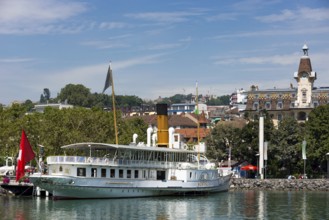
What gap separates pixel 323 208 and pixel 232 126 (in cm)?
4105

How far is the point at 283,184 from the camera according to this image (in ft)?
289

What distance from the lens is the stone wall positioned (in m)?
86.8

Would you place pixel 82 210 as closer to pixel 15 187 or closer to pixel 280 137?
pixel 15 187

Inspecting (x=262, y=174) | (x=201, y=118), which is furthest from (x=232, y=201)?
(x=201, y=118)

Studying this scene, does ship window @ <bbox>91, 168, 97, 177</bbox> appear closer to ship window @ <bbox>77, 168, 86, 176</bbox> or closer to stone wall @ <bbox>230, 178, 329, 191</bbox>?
ship window @ <bbox>77, 168, 86, 176</bbox>

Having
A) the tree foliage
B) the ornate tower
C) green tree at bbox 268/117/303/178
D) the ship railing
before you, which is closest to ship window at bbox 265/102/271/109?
the ornate tower

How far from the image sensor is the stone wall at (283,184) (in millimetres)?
86750

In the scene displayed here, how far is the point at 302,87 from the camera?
13012cm

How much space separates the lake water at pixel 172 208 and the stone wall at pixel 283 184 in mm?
14324

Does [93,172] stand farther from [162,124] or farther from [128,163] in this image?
[162,124]

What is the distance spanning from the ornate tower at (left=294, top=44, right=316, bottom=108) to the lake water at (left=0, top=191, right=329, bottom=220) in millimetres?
58658

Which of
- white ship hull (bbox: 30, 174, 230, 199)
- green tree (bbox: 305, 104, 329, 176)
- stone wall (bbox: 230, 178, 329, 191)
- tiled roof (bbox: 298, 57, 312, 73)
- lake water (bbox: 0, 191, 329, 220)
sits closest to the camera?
lake water (bbox: 0, 191, 329, 220)

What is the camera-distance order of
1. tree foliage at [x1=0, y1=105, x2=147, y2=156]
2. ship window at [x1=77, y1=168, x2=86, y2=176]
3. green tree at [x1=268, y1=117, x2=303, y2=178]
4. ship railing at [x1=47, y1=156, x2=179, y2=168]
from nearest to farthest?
ship railing at [x1=47, y1=156, x2=179, y2=168], ship window at [x1=77, y1=168, x2=86, y2=176], tree foliage at [x1=0, y1=105, x2=147, y2=156], green tree at [x1=268, y1=117, x2=303, y2=178]

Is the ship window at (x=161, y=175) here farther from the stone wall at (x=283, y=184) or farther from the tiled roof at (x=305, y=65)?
the tiled roof at (x=305, y=65)
